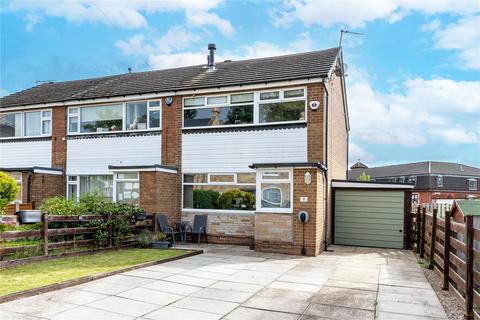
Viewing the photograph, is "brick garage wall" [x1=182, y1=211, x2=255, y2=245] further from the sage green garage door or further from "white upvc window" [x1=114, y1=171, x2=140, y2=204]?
the sage green garage door

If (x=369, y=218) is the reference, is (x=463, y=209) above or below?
above

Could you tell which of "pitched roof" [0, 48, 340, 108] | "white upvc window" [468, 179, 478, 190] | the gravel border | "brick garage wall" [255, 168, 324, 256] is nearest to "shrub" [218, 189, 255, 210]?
"brick garage wall" [255, 168, 324, 256]

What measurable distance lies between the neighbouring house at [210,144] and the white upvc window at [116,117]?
0.04 metres

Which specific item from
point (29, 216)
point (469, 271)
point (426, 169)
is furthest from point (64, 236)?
point (426, 169)

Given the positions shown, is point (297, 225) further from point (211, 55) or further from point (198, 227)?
point (211, 55)

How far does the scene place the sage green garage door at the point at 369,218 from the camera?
13.1 m

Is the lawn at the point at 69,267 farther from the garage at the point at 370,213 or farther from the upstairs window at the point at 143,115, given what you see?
the garage at the point at 370,213

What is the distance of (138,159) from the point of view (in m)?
14.5

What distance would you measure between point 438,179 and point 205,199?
138 ft

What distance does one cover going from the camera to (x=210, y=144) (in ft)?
44.3

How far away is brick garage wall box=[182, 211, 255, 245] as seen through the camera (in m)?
12.6

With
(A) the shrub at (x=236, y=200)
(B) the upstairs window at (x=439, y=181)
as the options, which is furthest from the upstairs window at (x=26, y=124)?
(B) the upstairs window at (x=439, y=181)

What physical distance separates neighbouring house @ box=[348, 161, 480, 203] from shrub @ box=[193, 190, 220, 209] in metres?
36.9

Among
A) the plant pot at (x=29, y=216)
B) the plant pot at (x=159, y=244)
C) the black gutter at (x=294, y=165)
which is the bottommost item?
the plant pot at (x=159, y=244)
